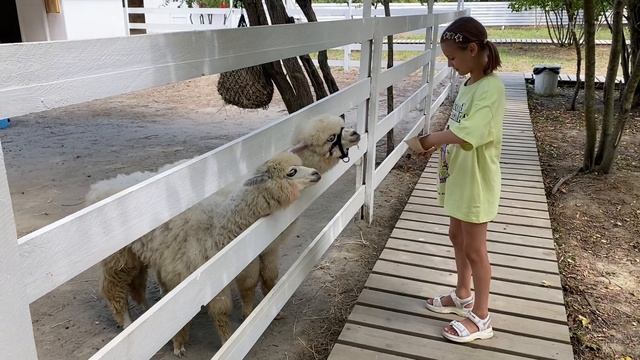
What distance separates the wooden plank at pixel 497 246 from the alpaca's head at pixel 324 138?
146 cm

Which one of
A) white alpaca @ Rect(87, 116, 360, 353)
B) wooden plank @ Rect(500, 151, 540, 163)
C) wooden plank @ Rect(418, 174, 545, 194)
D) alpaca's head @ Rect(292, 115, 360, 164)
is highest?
alpaca's head @ Rect(292, 115, 360, 164)

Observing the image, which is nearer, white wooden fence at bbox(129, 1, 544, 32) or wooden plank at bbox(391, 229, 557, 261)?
wooden plank at bbox(391, 229, 557, 261)

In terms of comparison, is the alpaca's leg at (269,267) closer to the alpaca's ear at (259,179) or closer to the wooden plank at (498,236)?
the alpaca's ear at (259,179)

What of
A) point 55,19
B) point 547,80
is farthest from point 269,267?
point 55,19

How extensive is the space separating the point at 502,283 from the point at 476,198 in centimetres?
109

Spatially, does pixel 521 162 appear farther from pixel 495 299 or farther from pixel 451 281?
pixel 495 299

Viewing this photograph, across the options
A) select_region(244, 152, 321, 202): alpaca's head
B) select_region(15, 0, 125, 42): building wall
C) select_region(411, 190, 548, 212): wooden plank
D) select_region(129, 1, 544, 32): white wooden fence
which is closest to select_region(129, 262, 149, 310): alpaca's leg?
select_region(244, 152, 321, 202): alpaca's head

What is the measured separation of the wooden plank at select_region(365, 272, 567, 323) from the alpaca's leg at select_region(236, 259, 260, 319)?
2.61 feet

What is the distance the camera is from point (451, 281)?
134 inches

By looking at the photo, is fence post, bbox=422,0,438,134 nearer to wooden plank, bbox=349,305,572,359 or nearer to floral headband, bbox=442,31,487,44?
floral headband, bbox=442,31,487,44

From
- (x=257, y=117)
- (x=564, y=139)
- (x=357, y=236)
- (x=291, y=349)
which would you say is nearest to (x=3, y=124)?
(x=257, y=117)

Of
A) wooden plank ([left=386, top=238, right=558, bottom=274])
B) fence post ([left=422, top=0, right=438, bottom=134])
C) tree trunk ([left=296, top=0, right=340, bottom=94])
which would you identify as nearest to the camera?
wooden plank ([left=386, top=238, right=558, bottom=274])

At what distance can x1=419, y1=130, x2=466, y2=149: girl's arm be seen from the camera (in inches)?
94.7

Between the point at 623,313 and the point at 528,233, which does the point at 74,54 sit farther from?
the point at 528,233
